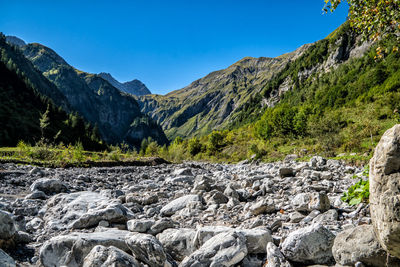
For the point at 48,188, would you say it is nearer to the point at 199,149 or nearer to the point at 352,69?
the point at 199,149

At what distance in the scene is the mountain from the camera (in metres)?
65.2

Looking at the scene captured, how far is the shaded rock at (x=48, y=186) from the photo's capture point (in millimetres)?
8586

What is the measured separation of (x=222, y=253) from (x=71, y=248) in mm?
2279

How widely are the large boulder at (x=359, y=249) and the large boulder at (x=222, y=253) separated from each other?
117cm

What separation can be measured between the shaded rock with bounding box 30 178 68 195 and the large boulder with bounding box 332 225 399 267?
9465mm

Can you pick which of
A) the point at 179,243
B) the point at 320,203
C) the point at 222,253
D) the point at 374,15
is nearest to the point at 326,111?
the point at 374,15

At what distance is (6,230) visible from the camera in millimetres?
3836

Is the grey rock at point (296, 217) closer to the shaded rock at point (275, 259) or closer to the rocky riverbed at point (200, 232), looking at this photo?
the rocky riverbed at point (200, 232)

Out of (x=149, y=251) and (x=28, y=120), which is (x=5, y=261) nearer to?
(x=149, y=251)

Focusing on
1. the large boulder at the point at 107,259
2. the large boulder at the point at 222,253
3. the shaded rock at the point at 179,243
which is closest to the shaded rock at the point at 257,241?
the large boulder at the point at 222,253

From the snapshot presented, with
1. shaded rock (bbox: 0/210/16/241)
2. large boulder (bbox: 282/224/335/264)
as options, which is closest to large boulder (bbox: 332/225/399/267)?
large boulder (bbox: 282/224/335/264)

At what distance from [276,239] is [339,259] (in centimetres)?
100

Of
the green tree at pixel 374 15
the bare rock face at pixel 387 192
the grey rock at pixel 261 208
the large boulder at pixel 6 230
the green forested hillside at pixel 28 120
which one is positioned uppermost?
the green forested hillside at pixel 28 120

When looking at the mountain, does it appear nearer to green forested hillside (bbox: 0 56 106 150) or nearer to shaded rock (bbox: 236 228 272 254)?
green forested hillside (bbox: 0 56 106 150)
